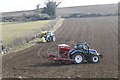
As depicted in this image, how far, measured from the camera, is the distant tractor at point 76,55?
891 inches

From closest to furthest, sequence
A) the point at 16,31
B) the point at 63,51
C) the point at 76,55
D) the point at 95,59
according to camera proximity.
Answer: the point at 76,55, the point at 95,59, the point at 63,51, the point at 16,31

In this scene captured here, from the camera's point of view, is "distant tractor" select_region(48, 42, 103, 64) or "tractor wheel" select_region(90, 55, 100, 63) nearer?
"distant tractor" select_region(48, 42, 103, 64)

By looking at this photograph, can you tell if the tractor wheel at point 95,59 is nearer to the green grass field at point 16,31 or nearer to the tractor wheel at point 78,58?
the tractor wheel at point 78,58

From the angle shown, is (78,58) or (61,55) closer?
(78,58)

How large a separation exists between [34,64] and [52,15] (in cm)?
7696

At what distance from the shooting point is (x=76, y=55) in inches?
891

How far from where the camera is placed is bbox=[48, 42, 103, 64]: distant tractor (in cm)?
2264

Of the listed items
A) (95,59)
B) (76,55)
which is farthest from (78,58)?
(95,59)

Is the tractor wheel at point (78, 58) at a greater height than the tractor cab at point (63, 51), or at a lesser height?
lesser

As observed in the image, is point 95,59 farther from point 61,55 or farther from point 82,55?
point 61,55

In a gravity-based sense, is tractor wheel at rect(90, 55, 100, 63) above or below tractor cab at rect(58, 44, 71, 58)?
below

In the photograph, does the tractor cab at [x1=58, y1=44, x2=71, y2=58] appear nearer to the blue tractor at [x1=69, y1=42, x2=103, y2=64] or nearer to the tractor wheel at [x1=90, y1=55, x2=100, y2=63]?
the blue tractor at [x1=69, y1=42, x2=103, y2=64]

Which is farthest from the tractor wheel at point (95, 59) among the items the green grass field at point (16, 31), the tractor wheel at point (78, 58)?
the green grass field at point (16, 31)

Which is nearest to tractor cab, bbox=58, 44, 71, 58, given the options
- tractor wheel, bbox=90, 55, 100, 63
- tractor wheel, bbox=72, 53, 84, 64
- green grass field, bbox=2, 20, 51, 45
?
tractor wheel, bbox=72, 53, 84, 64
